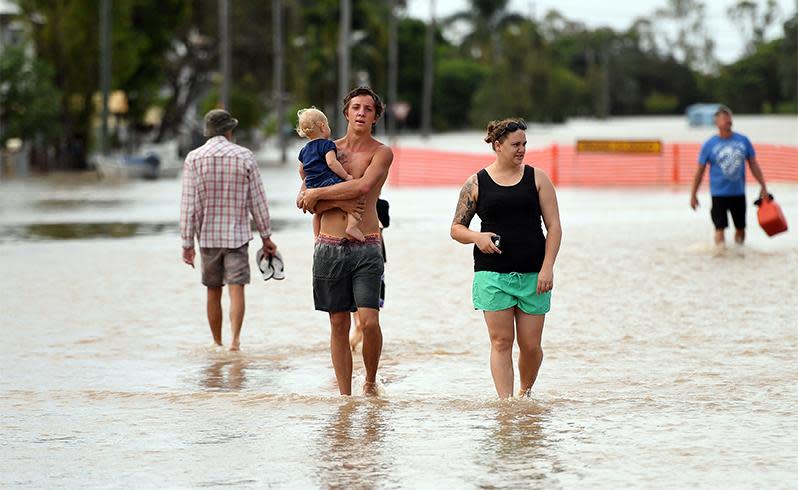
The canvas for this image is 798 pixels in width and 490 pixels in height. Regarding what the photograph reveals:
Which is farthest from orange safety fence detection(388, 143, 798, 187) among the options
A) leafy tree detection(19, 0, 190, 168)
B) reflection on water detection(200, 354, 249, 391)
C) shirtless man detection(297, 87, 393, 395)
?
shirtless man detection(297, 87, 393, 395)

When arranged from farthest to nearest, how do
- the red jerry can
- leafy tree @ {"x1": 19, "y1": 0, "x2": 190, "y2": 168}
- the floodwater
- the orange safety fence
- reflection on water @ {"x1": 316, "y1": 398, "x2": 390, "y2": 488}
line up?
leafy tree @ {"x1": 19, "y1": 0, "x2": 190, "y2": 168} → the orange safety fence → the red jerry can → the floodwater → reflection on water @ {"x1": 316, "y1": 398, "x2": 390, "y2": 488}

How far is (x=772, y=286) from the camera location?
1520 centimetres

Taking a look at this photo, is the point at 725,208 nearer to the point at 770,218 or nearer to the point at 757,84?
the point at 770,218

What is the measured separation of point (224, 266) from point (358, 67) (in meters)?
83.7

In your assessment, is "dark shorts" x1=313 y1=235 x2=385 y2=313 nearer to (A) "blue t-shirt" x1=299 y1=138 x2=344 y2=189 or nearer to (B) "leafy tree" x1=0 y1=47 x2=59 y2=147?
(A) "blue t-shirt" x1=299 y1=138 x2=344 y2=189

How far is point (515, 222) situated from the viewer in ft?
28.3

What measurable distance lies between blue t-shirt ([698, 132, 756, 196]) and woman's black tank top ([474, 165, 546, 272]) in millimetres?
9274

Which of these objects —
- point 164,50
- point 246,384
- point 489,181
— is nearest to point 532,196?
point 489,181

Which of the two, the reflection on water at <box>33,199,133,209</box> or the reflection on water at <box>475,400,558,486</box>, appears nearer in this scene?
the reflection on water at <box>475,400,558,486</box>

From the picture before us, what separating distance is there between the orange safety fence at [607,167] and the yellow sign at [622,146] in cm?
41

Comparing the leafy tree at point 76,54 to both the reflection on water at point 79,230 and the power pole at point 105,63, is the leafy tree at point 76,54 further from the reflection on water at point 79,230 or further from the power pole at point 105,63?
the reflection on water at point 79,230

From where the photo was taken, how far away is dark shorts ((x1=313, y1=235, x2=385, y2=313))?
8.94 meters

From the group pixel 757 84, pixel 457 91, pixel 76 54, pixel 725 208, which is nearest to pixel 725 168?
pixel 725 208

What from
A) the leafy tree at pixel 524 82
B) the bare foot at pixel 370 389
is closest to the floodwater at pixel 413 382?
the bare foot at pixel 370 389
